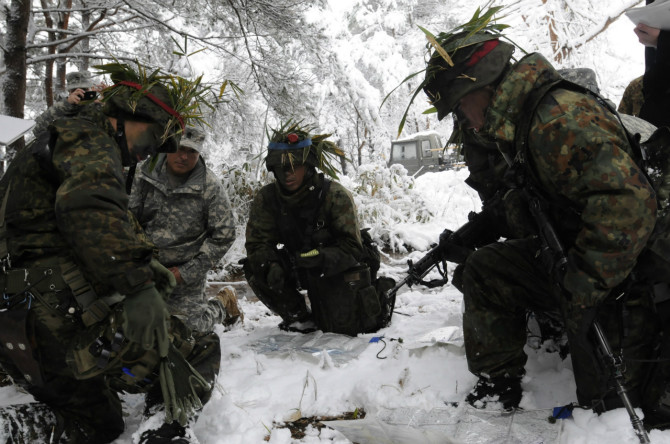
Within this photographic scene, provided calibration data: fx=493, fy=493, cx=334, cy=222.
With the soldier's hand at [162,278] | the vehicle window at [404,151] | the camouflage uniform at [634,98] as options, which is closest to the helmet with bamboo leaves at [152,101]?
the soldier's hand at [162,278]

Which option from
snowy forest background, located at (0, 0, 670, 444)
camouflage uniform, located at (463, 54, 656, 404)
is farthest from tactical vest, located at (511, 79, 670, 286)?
snowy forest background, located at (0, 0, 670, 444)

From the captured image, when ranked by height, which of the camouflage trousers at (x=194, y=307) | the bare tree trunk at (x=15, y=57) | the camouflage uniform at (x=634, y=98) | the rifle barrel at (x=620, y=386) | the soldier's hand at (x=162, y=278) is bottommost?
the rifle barrel at (x=620, y=386)

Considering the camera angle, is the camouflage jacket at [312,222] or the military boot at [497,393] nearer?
the military boot at [497,393]

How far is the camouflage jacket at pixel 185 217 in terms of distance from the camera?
373 centimetres

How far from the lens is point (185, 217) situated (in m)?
3.79

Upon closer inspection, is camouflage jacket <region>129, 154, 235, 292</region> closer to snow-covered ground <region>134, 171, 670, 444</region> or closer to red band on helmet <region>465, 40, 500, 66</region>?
snow-covered ground <region>134, 171, 670, 444</region>

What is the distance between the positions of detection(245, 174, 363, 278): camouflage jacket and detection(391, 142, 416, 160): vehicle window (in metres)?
14.9

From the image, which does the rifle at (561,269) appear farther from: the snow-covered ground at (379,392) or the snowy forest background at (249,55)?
the snowy forest background at (249,55)

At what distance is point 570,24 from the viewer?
10.9 meters

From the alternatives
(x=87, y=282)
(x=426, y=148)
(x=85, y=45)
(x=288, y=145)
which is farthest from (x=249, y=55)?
(x=426, y=148)

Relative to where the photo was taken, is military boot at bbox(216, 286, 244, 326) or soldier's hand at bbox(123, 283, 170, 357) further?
military boot at bbox(216, 286, 244, 326)

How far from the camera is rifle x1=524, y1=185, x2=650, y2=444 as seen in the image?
1.88 meters

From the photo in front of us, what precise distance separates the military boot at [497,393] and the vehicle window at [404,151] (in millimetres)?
16271

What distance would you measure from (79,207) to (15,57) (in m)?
4.78
